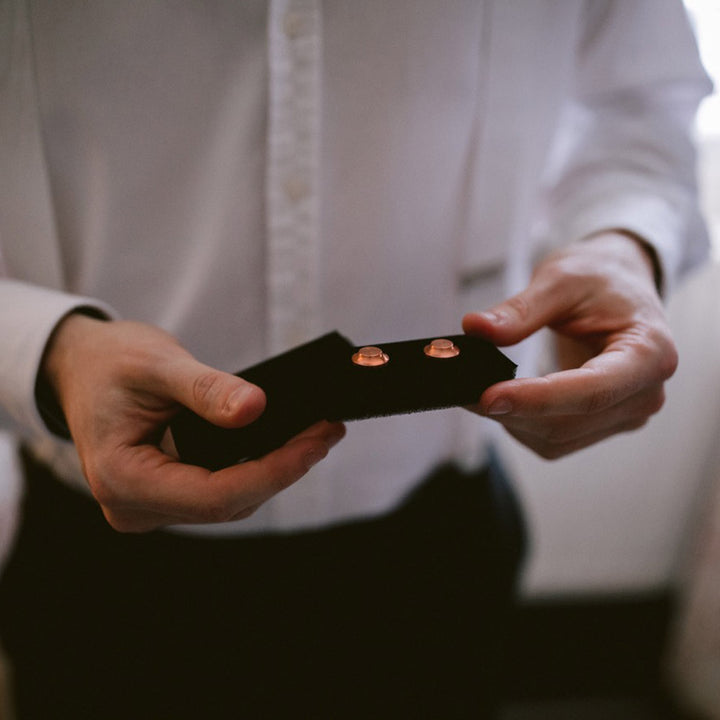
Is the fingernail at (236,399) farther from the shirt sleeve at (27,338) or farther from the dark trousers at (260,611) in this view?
the dark trousers at (260,611)

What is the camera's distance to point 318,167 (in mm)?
543

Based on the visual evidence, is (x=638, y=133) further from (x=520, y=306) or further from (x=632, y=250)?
(x=520, y=306)

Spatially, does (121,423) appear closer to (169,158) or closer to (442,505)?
(169,158)

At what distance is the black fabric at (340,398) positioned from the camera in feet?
1.32

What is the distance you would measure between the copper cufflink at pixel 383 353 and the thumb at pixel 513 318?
20 mm

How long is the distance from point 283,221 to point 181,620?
1.40ft

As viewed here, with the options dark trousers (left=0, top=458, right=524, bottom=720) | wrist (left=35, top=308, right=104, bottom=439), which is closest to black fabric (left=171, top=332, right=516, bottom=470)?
wrist (left=35, top=308, right=104, bottom=439)

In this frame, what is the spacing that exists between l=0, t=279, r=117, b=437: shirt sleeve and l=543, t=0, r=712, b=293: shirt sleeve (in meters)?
0.50

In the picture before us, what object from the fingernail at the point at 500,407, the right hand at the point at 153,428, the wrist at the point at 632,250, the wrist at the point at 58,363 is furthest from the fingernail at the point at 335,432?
the wrist at the point at 632,250

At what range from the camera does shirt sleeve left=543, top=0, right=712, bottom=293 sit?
0.61 m

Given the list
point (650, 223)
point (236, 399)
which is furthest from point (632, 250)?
point (236, 399)

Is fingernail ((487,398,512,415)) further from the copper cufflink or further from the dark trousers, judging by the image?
the dark trousers

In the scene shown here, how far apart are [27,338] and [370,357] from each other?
0.89 feet

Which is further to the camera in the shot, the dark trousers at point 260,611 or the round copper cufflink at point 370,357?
the dark trousers at point 260,611
